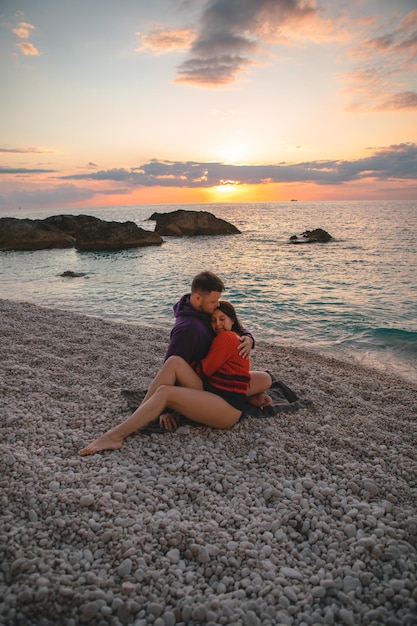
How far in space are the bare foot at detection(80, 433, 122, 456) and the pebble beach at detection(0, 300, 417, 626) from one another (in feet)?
0.32

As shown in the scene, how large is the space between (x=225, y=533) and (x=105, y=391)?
337 cm

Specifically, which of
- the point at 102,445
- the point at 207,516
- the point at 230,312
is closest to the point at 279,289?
the point at 230,312

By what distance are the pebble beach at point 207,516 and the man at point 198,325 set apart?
1013 mm

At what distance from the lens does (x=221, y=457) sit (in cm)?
428

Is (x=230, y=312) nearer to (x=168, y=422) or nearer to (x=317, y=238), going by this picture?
(x=168, y=422)

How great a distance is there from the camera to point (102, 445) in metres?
4.28

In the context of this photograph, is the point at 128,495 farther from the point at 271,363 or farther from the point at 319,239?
the point at 319,239

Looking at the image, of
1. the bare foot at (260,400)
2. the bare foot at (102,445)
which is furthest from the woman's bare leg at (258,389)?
the bare foot at (102,445)

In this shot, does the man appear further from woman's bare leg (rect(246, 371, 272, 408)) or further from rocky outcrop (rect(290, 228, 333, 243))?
rocky outcrop (rect(290, 228, 333, 243))

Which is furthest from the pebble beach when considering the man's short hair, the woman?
the man's short hair

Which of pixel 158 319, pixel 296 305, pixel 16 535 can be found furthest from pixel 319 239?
pixel 16 535

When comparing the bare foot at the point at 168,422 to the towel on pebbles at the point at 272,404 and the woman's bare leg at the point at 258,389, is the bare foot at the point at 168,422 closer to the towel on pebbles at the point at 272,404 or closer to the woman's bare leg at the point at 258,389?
the towel on pebbles at the point at 272,404

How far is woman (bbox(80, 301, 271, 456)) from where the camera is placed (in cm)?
434

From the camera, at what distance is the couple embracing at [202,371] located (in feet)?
14.4
